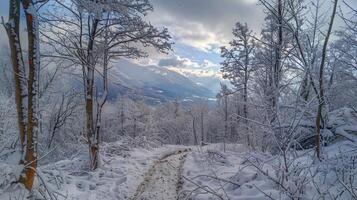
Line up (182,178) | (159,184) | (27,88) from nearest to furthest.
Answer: (27,88), (159,184), (182,178)

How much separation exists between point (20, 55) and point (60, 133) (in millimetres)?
23516

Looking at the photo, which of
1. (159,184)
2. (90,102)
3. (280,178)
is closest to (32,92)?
(90,102)

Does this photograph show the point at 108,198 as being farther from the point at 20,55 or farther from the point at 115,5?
the point at 115,5

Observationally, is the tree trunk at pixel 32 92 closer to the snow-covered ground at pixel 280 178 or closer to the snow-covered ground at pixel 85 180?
the snow-covered ground at pixel 85 180

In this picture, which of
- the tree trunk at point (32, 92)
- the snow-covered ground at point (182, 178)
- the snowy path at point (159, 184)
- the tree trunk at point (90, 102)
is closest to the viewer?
the snow-covered ground at point (182, 178)

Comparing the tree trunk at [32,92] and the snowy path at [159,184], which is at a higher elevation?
the tree trunk at [32,92]

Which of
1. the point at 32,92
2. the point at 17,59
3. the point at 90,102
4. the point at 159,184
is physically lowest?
the point at 159,184

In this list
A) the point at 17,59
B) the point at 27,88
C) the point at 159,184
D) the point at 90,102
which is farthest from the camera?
the point at 90,102

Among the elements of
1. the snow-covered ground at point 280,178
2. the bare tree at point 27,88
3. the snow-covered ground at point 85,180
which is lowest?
the snow-covered ground at point 85,180

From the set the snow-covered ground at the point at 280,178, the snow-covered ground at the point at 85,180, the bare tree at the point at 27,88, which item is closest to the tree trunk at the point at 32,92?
the bare tree at the point at 27,88

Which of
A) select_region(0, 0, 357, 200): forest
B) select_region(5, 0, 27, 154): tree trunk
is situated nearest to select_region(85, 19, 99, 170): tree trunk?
select_region(0, 0, 357, 200): forest

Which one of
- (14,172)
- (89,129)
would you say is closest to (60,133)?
(89,129)

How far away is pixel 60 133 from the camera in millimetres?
28312

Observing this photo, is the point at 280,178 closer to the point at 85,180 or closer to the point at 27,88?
the point at 27,88
